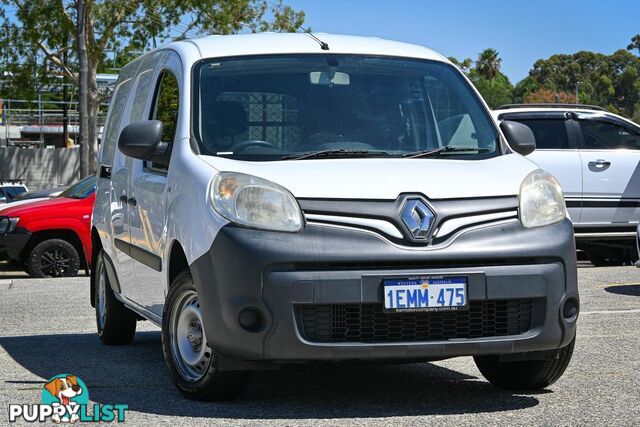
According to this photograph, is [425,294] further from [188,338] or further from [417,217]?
[188,338]

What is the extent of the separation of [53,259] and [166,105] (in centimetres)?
958

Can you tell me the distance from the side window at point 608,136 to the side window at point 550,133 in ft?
0.89

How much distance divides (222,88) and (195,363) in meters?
1.52

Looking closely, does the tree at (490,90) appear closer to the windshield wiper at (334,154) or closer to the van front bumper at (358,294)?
Answer: the windshield wiper at (334,154)

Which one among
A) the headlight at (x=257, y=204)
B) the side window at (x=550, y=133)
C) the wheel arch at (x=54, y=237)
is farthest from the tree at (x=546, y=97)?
the headlight at (x=257, y=204)

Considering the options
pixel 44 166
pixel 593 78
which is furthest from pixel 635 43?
pixel 44 166

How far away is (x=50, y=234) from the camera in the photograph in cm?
1634

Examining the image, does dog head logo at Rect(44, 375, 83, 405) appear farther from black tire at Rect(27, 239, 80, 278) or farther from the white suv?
black tire at Rect(27, 239, 80, 278)

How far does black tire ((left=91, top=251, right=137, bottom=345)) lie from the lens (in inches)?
343

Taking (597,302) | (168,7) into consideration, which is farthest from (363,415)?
(168,7)

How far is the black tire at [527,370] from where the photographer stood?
6.33 metres

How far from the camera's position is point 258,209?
575 centimetres

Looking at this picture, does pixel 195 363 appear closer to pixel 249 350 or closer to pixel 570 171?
pixel 249 350

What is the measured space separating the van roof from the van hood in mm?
994
